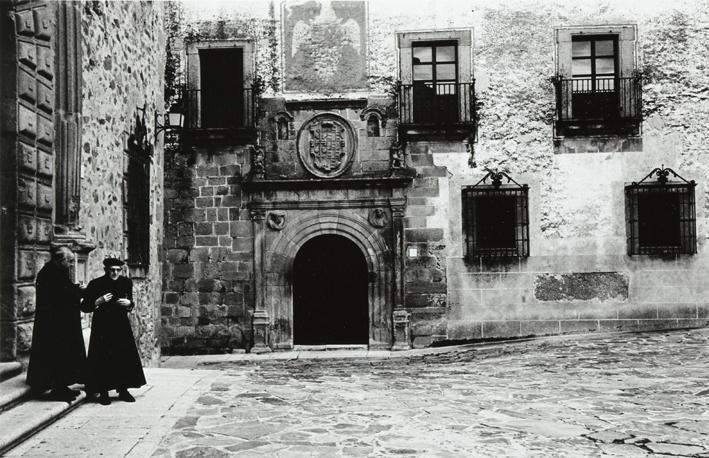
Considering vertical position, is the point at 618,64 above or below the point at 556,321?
above

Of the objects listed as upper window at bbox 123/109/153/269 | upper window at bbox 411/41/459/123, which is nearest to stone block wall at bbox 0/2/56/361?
upper window at bbox 123/109/153/269

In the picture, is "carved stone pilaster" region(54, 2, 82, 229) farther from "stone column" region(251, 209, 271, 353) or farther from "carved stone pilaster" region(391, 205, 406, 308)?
"carved stone pilaster" region(391, 205, 406, 308)

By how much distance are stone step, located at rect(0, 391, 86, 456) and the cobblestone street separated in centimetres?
8

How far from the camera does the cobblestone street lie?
182 inches

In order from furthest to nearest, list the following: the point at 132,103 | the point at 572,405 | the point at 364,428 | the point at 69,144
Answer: the point at 132,103 → the point at 69,144 → the point at 572,405 → the point at 364,428

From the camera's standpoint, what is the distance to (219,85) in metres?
12.5

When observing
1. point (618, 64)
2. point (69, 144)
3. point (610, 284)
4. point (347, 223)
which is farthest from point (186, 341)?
point (618, 64)

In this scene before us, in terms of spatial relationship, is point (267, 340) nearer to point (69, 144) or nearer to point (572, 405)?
point (69, 144)

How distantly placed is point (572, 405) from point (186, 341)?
298 inches

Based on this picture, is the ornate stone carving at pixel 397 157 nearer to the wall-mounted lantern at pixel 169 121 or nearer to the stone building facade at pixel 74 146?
the wall-mounted lantern at pixel 169 121

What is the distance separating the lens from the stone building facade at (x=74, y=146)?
5.82 m

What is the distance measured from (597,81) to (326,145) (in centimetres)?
467

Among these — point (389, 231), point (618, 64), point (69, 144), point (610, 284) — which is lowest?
point (610, 284)

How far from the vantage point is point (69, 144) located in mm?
6863
